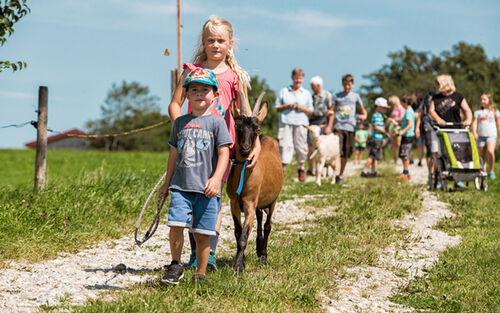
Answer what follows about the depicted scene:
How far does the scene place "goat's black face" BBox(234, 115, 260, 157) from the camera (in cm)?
514

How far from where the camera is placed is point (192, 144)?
15.4 ft

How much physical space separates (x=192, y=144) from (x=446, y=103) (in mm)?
8629

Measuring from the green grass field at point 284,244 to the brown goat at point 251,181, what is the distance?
0.31 meters

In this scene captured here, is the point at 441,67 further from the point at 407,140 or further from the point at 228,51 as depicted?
the point at 228,51

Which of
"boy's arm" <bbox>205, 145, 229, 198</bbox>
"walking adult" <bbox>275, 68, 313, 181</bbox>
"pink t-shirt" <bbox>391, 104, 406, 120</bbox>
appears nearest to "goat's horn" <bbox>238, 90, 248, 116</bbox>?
"boy's arm" <bbox>205, 145, 229, 198</bbox>

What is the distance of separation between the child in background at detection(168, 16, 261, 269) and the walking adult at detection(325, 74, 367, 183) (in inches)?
341

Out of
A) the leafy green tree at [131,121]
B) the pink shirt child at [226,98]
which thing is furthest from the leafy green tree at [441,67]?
the pink shirt child at [226,98]

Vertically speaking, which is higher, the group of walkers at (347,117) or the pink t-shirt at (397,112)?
the pink t-shirt at (397,112)

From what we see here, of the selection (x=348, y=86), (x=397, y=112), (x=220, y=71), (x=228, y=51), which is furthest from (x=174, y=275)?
(x=397, y=112)

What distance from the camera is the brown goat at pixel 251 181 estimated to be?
519cm

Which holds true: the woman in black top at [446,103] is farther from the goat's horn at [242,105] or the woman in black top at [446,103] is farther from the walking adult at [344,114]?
the goat's horn at [242,105]

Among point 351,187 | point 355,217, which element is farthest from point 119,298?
point 351,187

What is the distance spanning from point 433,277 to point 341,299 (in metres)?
1.32

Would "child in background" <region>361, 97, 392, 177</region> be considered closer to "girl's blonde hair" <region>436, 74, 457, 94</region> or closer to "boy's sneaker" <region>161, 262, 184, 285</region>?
"girl's blonde hair" <region>436, 74, 457, 94</region>
